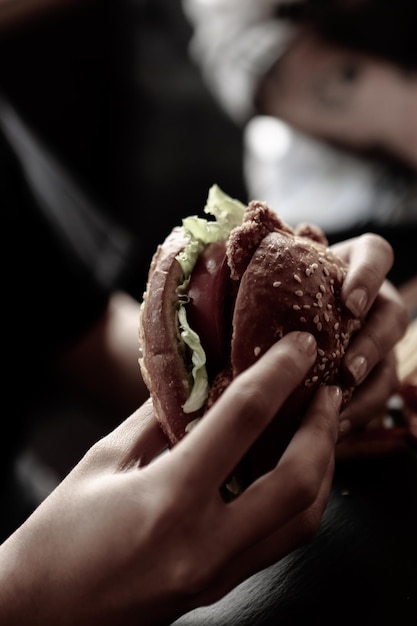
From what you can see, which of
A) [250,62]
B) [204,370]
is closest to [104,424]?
[204,370]

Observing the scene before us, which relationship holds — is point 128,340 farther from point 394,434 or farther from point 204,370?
point 204,370

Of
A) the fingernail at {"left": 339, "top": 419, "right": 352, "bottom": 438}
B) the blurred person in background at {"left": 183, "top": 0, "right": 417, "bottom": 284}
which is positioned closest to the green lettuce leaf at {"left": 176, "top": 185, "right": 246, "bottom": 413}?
the fingernail at {"left": 339, "top": 419, "right": 352, "bottom": 438}

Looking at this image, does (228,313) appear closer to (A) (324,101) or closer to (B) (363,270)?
(B) (363,270)

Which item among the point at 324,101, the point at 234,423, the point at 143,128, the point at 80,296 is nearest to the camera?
the point at 234,423

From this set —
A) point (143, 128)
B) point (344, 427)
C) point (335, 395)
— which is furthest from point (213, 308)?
point (143, 128)

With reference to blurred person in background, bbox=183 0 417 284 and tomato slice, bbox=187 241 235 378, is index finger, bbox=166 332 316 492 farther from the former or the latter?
blurred person in background, bbox=183 0 417 284

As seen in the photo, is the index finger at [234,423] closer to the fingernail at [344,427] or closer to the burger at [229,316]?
the burger at [229,316]
